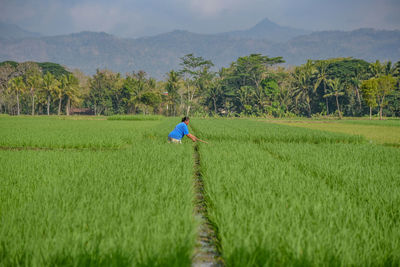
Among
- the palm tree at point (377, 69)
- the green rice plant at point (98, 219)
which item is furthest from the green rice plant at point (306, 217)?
the palm tree at point (377, 69)

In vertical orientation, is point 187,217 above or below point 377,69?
below

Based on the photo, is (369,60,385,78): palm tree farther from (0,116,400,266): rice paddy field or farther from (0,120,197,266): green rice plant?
(0,120,197,266): green rice plant

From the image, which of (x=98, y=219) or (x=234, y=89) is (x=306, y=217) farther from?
(x=234, y=89)

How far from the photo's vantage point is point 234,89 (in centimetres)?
4875

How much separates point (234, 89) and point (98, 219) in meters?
48.1

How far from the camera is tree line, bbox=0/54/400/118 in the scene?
41.6m

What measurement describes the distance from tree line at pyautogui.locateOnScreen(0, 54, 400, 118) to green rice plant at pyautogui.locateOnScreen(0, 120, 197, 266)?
132 feet

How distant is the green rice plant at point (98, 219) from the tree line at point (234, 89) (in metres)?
40.2

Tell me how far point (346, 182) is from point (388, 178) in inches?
31.0

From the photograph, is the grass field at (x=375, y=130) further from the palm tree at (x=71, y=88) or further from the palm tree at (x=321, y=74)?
the palm tree at (x=71, y=88)

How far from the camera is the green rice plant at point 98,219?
1623 mm

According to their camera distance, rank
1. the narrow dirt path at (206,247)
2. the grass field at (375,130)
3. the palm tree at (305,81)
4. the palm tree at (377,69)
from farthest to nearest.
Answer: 1. the palm tree at (305,81)
2. the palm tree at (377,69)
3. the grass field at (375,130)
4. the narrow dirt path at (206,247)

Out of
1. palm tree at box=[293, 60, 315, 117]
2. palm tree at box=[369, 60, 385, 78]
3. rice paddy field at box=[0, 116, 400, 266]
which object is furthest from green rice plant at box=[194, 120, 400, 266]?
palm tree at box=[369, 60, 385, 78]

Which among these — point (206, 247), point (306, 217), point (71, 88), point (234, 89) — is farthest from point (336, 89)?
point (71, 88)
